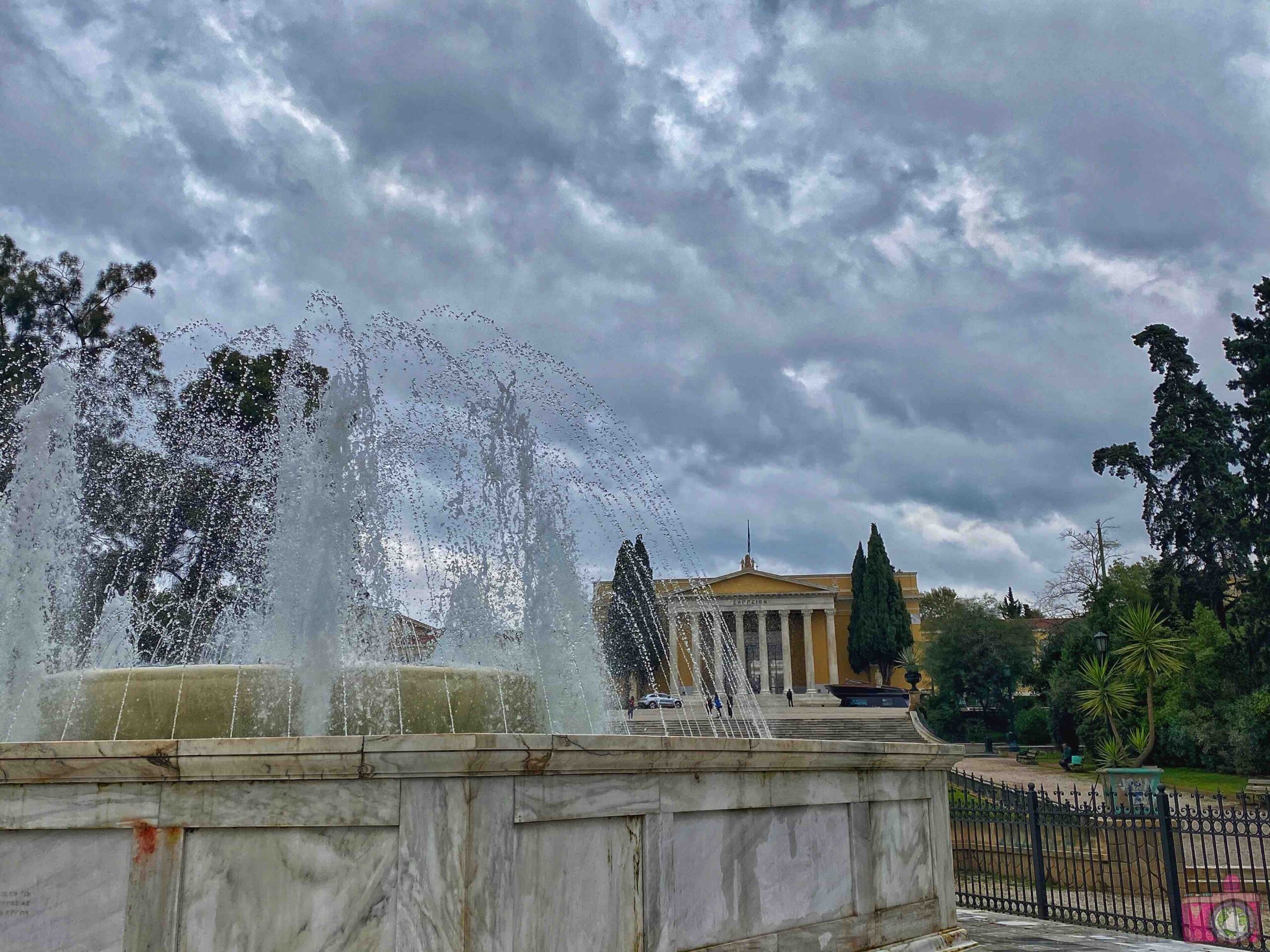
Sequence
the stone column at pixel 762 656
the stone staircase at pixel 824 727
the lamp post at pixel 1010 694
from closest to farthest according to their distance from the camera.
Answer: the stone staircase at pixel 824 727 → the lamp post at pixel 1010 694 → the stone column at pixel 762 656

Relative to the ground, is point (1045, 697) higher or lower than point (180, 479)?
lower

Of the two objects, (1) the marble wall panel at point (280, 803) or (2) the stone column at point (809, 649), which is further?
(2) the stone column at point (809, 649)

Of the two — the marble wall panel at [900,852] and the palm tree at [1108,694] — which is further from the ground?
the palm tree at [1108,694]

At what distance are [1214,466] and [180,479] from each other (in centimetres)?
2891

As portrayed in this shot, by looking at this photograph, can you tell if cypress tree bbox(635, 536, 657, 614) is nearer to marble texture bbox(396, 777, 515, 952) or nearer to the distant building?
the distant building

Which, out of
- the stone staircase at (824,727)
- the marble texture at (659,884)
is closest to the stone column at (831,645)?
the stone staircase at (824,727)

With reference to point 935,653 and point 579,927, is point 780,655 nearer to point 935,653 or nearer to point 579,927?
point 935,653

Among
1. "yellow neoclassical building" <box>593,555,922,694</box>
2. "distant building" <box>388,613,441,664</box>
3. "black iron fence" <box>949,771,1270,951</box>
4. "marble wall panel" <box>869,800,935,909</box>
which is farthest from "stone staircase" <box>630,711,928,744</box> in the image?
"marble wall panel" <box>869,800,935,909</box>

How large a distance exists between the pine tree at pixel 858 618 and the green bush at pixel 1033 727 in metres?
19.4

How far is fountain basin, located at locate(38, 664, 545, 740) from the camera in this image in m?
5.04

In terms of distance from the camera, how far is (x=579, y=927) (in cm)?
400

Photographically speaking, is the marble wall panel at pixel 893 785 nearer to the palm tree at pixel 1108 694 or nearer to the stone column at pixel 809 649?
the palm tree at pixel 1108 694

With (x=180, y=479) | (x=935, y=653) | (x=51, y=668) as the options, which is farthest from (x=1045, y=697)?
(x=51, y=668)

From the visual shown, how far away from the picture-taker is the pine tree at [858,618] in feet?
190
